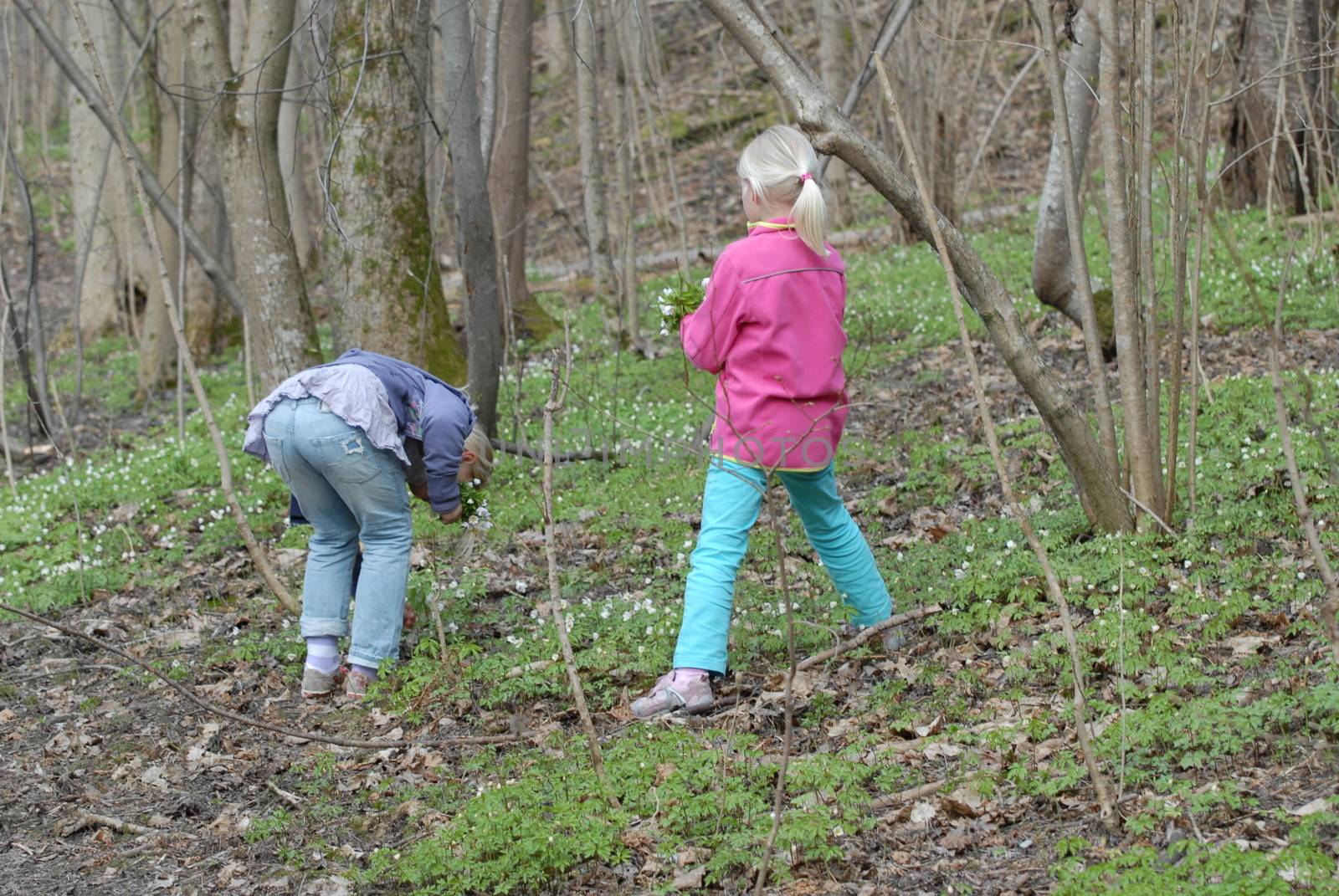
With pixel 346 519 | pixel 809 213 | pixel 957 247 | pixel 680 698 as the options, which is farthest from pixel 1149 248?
pixel 346 519

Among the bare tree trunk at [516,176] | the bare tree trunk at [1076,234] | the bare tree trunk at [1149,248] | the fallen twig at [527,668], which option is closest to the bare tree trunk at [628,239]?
the bare tree trunk at [516,176]

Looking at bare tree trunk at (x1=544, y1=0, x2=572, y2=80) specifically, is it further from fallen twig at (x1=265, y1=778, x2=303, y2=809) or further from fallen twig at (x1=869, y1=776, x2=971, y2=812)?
fallen twig at (x1=869, y1=776, x2=971, y2=812)

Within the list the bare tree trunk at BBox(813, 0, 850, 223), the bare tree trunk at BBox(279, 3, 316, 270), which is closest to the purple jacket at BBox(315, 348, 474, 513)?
the bare tree trunk at BBox(279, 3, 316, 270)

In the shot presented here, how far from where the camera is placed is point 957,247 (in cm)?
466

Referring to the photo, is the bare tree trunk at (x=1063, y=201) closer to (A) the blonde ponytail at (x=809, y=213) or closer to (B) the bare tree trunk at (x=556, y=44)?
(A) the blonde ponytail at (x=809, y=213)

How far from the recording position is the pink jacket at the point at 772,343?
4082mm

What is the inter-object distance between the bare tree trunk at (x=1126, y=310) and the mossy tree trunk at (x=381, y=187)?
165 inches

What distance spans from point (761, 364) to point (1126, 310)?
1791mm

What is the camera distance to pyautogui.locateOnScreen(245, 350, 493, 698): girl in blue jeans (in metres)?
4.61

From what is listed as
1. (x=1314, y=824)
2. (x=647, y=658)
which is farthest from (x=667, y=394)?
→ (x=1314, y=824)

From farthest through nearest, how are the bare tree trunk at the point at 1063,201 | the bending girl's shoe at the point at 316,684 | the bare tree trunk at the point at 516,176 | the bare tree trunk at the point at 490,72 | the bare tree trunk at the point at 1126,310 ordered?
the bare tree trunk at the point at 516,176, the bare tree trunk at the point at 1063,201, the bare tree trunk at the point at 490,72, the bending girl's shoe at the point at 316,684, the bare tree trunk at the point at 1126,310

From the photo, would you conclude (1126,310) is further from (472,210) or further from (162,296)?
(162,296)

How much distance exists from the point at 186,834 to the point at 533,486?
368cm

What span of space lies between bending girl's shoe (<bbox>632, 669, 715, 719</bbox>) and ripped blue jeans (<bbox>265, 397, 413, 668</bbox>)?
1.27 m
